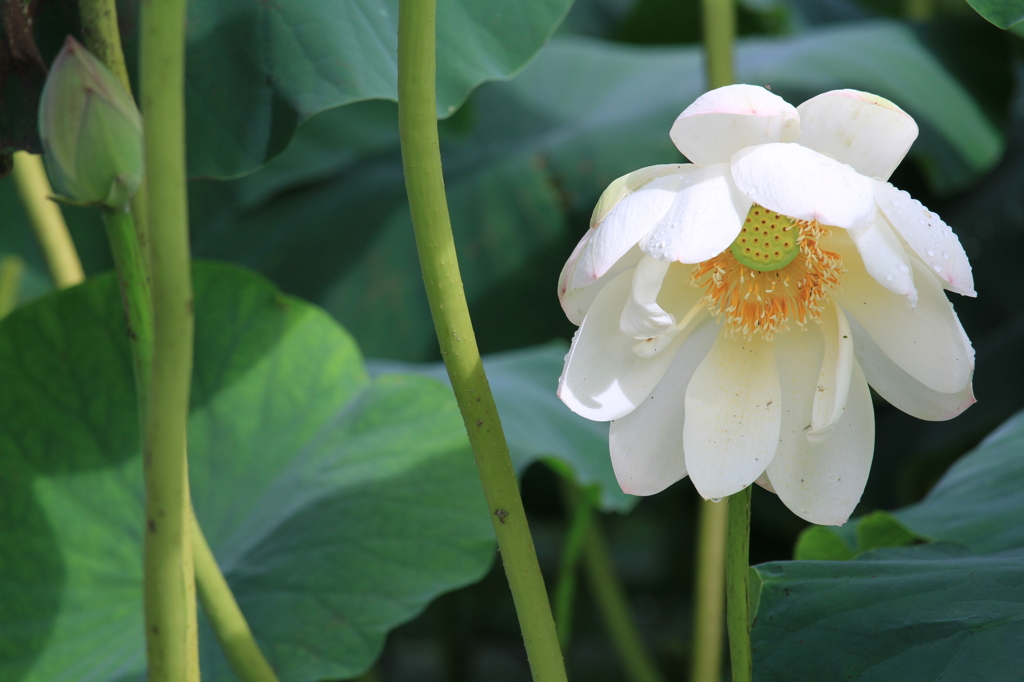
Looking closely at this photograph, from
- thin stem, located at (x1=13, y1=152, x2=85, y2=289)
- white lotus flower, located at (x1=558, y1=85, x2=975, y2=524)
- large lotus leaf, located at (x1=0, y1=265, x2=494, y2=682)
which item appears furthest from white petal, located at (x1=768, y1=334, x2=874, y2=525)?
thin stem, located at (x1=13, y1=152, x2=85, y2=289)

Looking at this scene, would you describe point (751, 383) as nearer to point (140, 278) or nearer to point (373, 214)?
point (140, 278)

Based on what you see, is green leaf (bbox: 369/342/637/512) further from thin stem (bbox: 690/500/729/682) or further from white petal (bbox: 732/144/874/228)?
white petal (bbox: 732/144/874/228)

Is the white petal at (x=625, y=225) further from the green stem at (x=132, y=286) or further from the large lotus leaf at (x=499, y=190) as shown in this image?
the large lotus leaf at (x=499, y=190)

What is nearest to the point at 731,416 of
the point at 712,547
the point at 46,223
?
the point at 712,547

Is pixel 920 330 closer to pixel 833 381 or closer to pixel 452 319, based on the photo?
pixel 833 381

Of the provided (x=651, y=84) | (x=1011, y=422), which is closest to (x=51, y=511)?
(x=1011, y=422)
